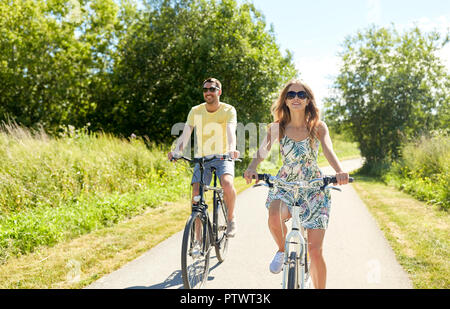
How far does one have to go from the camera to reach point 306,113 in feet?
11.9

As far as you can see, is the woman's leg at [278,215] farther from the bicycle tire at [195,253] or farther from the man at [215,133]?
the man at [215,133]

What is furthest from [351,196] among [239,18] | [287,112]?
[239,18]

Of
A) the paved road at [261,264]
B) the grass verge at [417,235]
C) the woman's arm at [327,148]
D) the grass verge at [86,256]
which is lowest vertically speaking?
the grass verge at [417,235]

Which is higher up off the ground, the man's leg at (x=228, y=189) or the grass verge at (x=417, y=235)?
the man's leg at (x=228, y=189)

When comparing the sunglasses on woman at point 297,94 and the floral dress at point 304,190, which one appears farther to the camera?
the sunglasses on woman at point 297,94

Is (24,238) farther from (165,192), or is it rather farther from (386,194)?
(386,194)

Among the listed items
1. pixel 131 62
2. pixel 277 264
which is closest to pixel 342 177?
pixel 277 264

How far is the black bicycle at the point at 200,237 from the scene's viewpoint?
13.0 ft

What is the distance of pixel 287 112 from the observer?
3715 millimetres

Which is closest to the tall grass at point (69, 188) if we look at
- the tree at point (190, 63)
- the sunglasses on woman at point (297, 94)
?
the sunglasses on woman at point (297, 94)

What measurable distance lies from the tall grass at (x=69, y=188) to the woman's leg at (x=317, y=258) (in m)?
4.00

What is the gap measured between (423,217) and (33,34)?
86.9ft

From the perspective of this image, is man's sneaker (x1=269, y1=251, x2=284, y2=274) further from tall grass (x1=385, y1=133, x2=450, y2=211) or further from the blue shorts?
tall grass (x1=385, y1=133, x2=450, y2=211)

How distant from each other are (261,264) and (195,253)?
4.09 ft
